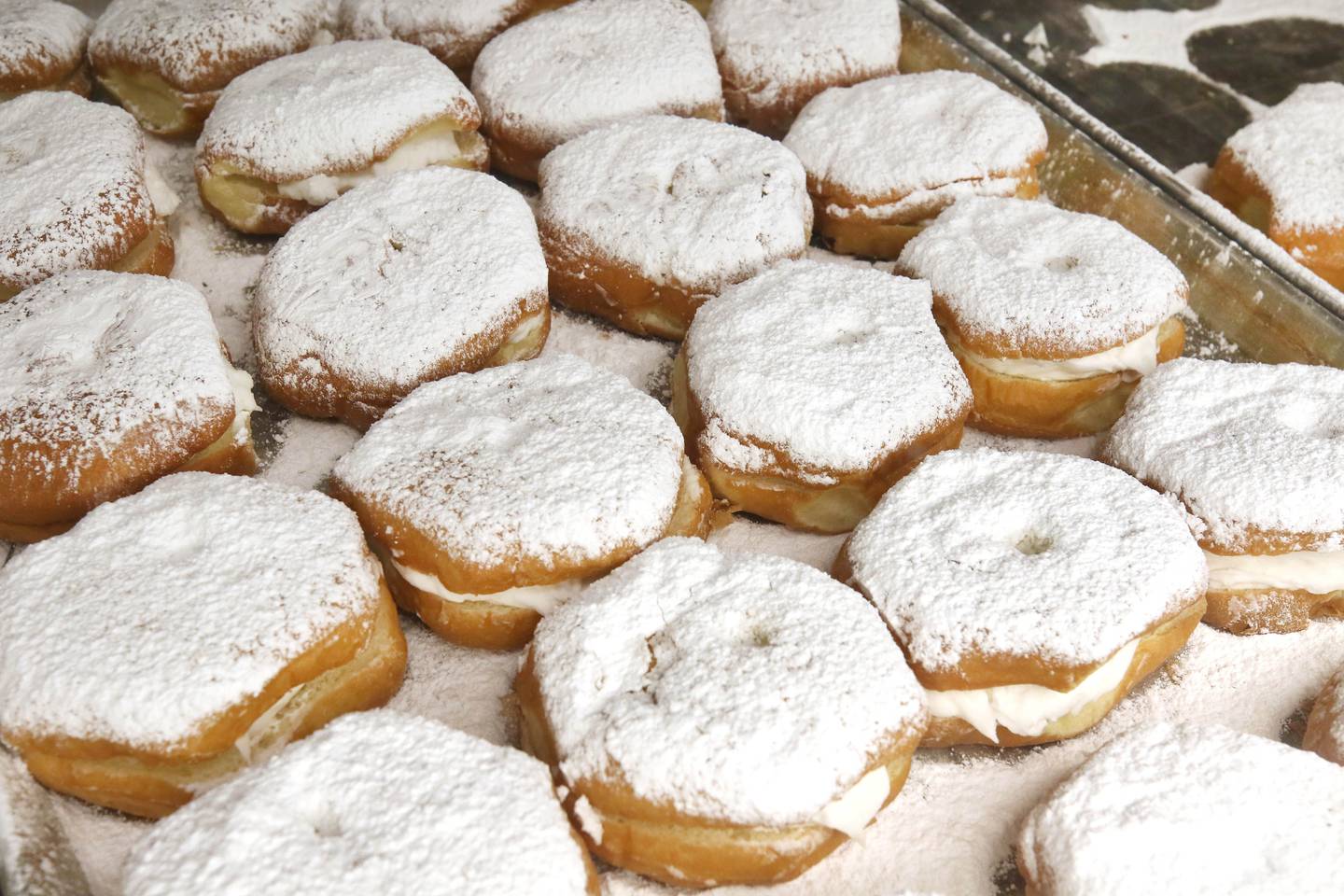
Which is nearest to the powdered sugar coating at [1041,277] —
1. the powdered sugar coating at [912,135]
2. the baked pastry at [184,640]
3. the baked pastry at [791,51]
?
the powdered sugar coating at [912,135]

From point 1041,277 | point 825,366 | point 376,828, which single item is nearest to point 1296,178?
point 1041,277

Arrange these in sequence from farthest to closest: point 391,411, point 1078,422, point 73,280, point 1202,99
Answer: point 1202,99
point 1078,422
point 73,280
point 391,411

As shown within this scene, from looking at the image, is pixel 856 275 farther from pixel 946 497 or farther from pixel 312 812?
pixel 312 812

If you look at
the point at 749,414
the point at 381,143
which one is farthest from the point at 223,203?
the point at 749,414

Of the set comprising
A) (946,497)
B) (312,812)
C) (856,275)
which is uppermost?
(856,275)

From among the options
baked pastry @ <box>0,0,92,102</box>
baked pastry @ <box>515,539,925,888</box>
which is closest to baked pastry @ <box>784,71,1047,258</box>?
baked pastry @ <box>515,539,925,888</box>
